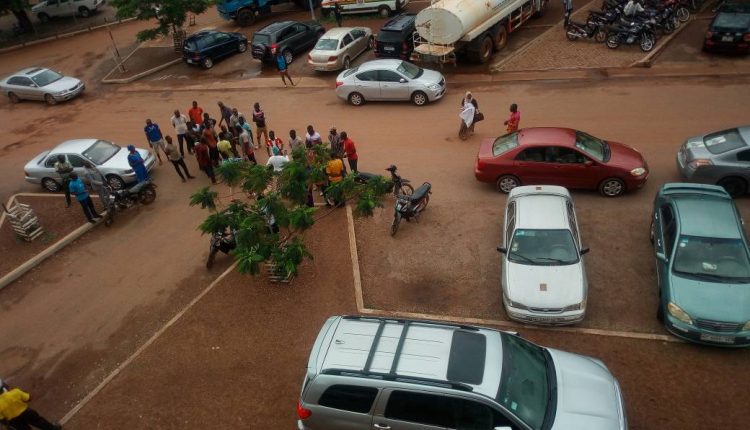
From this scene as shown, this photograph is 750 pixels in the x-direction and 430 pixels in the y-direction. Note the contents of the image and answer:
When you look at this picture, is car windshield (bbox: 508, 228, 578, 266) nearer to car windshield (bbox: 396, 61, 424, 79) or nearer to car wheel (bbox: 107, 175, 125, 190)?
car windshield (bbox: 396, 61, 424, 79)

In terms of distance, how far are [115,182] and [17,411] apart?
29.7ft

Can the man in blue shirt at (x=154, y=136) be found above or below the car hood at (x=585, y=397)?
above

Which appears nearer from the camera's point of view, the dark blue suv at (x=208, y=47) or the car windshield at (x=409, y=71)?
the car windshield at (x=409, y=71)

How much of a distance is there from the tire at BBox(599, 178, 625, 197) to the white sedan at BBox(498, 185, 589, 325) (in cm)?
224

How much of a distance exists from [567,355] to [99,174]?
40.8ft

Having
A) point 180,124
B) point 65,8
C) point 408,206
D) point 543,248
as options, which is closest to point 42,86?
point 180,124

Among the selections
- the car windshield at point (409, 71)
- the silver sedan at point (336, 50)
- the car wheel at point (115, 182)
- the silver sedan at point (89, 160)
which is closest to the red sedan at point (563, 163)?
the car windshield at point (409, 71)

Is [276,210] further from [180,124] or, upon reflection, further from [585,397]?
[180,124]

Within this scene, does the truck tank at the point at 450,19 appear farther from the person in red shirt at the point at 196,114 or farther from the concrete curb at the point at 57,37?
the concrete curb at the point at 57,37

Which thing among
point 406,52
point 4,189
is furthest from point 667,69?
point 4,189

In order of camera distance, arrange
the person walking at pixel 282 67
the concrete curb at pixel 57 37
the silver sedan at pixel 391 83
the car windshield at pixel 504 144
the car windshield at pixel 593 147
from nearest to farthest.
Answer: the car windshield at pixel 593 147, the car windshield at pixel 504 144, the silver sedan at pixel 391 83, the person walking at pixel 282 67, the concrete curb at pixel 57 37

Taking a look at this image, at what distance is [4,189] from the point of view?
17.1m

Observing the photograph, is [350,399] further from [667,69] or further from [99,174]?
[667,69]

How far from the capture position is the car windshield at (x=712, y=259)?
8.80m
